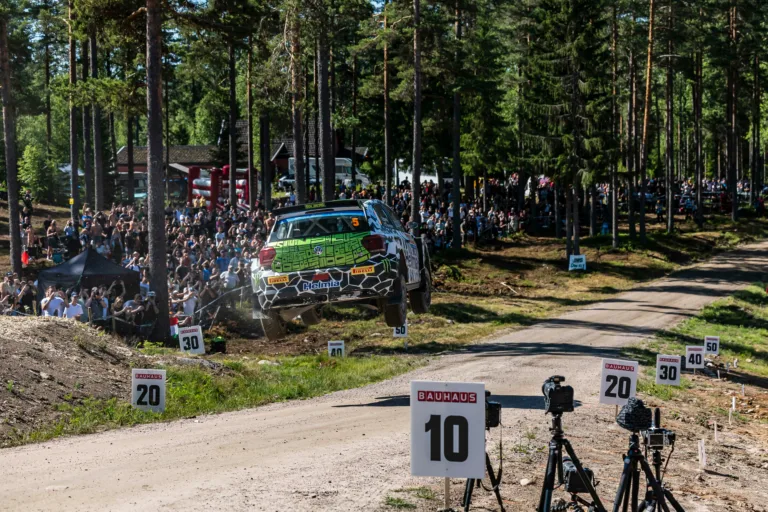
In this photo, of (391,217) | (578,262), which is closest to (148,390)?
(391,217)

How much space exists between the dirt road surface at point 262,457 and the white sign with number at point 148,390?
57 centimetres

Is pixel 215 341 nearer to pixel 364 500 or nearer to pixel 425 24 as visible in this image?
pixel 364 500

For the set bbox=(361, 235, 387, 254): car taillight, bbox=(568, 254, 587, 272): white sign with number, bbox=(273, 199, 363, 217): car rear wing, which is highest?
bbox=(273, 199, 363, 217): car rear wing

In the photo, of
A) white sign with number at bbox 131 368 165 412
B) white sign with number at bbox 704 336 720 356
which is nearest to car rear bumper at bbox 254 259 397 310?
white sign with number at bbox 131 368 165 412

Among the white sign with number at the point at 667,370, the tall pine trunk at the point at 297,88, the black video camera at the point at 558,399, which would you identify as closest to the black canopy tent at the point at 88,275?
the tall pine trunk at the point at 297,88

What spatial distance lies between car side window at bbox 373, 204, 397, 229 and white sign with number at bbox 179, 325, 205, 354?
5.44 m

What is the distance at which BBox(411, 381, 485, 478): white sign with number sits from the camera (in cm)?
797

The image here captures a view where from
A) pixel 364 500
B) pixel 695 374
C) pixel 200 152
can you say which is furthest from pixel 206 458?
pixel 200 152

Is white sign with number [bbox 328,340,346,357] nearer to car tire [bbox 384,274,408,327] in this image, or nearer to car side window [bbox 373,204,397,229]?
car side window [bbox 373,204,397,229]

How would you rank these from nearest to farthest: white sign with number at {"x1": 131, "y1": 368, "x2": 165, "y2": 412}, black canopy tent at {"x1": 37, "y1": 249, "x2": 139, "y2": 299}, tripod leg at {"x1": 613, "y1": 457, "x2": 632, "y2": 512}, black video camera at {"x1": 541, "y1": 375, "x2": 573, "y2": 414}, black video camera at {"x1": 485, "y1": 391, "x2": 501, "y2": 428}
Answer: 1. tripod leg at {"x1": 613, "y1": 457, "x2": 632, "y2": 512}
2. black video camera at {"x1": 541, "y1": 375, "x2": 573, "y2": 414}
3. black video camera at {"x1": 485, "y1": 391, "x2": 501, "y2": 428}
4. white sign with number at {"x1": 131, "y1": 368, "x2": 165, "y2": 412}
5. black canopy tent at {"x1": 37, "y1": 249, "x2": 139, "y2": 299}

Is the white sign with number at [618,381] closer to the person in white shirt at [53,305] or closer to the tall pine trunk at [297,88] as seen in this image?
the person in white shirt at [53,305]

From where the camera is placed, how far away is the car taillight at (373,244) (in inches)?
612

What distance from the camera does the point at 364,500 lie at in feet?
30.8

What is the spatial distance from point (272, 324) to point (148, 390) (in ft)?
9.45
